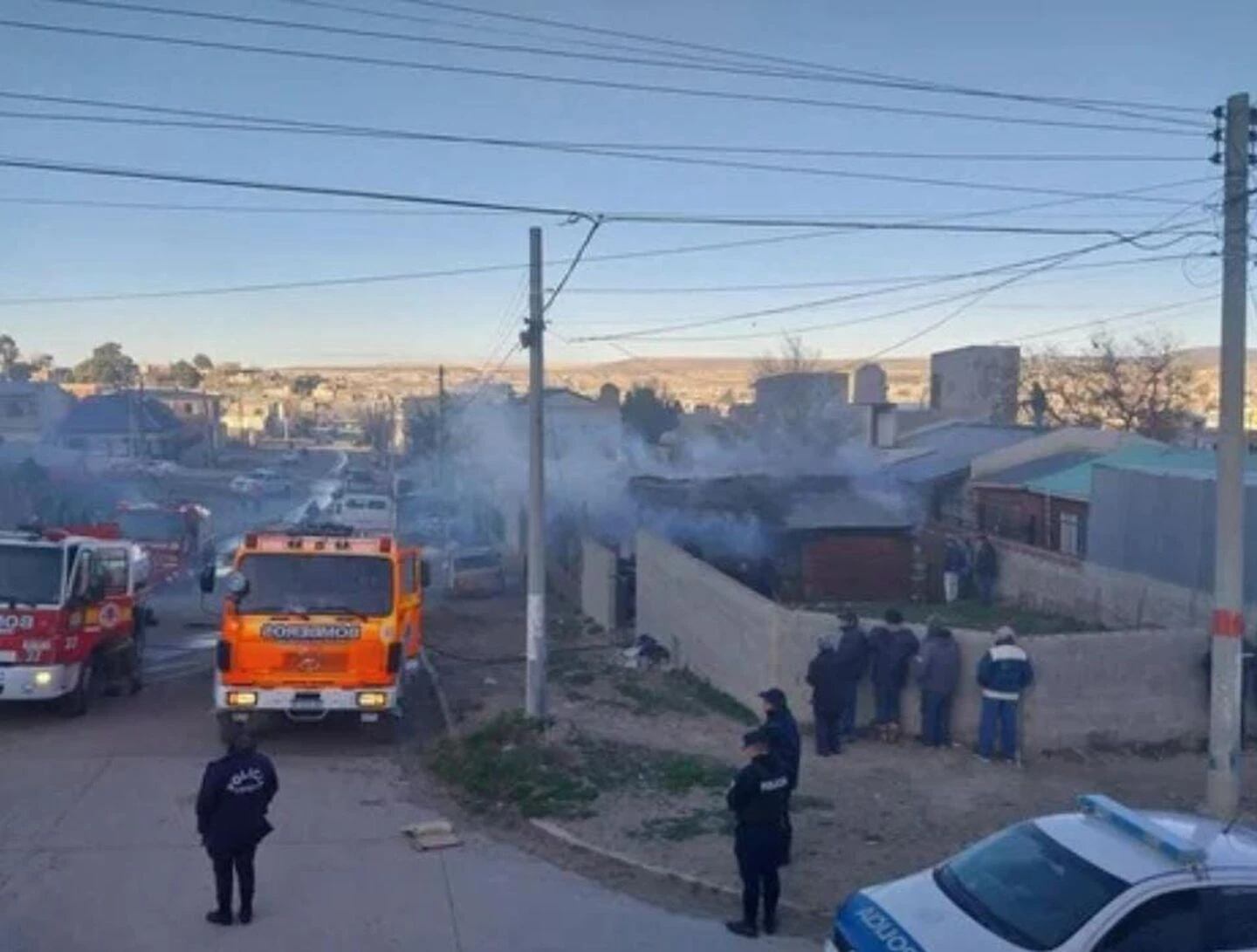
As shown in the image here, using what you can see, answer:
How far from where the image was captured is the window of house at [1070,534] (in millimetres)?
31281

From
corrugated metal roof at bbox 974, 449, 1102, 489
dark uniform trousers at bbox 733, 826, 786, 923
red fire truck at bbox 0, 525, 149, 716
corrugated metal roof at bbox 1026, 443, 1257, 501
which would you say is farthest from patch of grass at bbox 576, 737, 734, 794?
corrugated metal roof at bbox 974, 449, 1102, 489

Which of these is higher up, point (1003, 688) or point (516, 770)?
point (1003, 688)

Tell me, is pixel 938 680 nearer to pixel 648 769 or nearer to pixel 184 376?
pixel 648 769

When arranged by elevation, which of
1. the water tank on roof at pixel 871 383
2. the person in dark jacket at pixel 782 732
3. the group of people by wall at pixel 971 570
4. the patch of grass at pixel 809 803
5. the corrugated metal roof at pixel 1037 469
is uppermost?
the water tank on roof at pixel 871 383

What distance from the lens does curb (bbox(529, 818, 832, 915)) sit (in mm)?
10000

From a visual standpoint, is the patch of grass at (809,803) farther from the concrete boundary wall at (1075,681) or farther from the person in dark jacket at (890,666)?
the concrete boundary wall at (1075,681)

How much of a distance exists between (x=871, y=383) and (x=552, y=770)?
5866 cm

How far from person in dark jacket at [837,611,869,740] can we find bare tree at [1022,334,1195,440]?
155 feet

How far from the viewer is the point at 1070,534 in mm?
31953

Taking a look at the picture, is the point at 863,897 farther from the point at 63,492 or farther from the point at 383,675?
the point at 63,492

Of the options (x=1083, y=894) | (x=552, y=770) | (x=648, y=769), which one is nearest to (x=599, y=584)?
(x=648, y=769)

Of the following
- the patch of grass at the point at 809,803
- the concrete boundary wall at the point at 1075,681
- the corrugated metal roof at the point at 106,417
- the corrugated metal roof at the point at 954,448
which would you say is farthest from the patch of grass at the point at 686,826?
the corrugated metal roof at the point at 106,417

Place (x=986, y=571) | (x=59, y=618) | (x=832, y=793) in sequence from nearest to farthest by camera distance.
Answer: (x=832, y=793), (x=59, y=618), (x=986, y=571)

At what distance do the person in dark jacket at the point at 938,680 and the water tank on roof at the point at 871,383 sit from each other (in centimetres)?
5438
